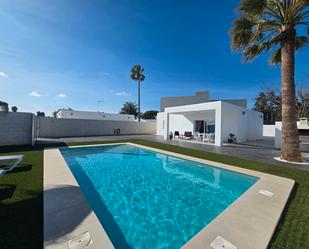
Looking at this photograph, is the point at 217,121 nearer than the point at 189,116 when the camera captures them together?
Yes

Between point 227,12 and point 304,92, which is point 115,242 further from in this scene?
point 304,92

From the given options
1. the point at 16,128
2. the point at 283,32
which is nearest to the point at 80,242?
the point at 283,32

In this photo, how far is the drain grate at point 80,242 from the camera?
230 centimetres

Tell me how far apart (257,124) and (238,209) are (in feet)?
61.7

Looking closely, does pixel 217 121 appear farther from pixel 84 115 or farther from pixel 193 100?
pixel 84 115

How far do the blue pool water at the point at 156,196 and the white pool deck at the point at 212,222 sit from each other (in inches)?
18.2

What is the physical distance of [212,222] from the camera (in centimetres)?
307

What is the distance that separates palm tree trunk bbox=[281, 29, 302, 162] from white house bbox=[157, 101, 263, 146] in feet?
15.0

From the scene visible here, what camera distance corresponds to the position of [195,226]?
3.41 metres

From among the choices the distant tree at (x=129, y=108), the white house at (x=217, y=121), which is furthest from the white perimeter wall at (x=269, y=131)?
the distant tree at (x=129, y=108)

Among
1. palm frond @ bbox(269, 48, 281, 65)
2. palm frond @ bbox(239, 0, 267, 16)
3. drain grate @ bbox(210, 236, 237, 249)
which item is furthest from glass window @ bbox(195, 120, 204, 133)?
drain grate @ bbox(210, 236, 237, 249)

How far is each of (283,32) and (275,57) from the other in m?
1.90

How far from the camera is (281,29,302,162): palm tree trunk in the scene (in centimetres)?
787

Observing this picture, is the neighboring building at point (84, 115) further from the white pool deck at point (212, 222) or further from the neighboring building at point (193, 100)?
the white pool deck at point (212, 222)
